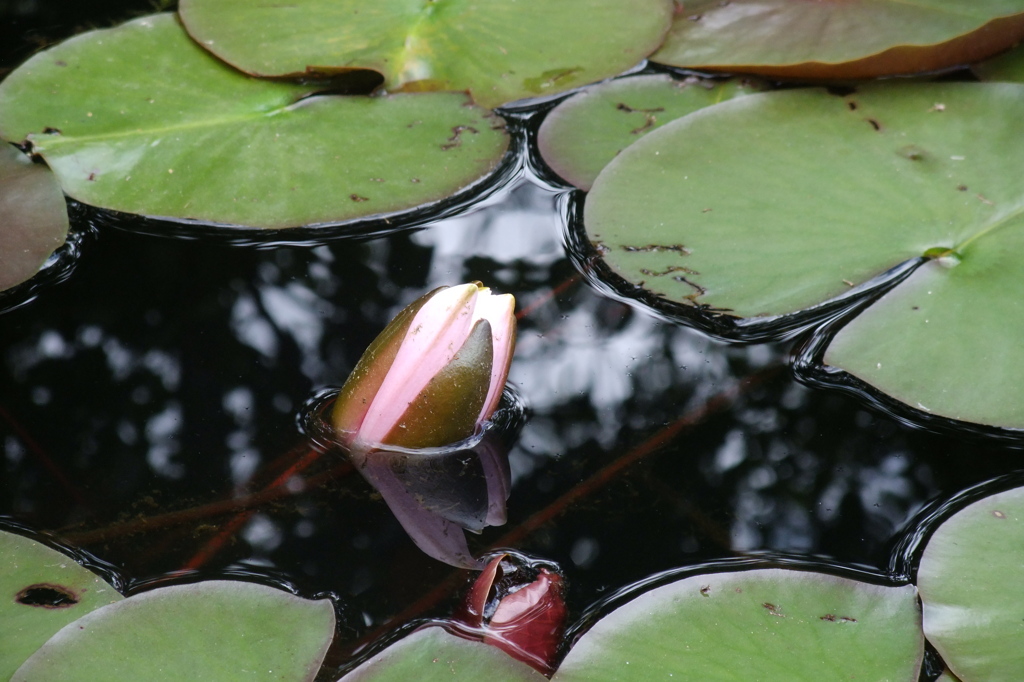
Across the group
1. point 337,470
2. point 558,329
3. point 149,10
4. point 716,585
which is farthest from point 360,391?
point 149,10

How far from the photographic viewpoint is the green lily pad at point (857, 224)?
1.36 m

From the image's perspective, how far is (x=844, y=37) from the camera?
182 centimetres

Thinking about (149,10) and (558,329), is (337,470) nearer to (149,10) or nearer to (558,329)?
(558,329)

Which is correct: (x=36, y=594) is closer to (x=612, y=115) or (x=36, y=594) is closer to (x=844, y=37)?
(x=612, y=115)

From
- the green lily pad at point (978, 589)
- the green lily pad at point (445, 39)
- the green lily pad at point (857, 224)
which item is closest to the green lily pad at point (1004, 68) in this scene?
the green lily pad at point (857, 224)

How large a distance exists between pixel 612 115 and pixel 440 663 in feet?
4.26

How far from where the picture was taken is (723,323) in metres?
1.51

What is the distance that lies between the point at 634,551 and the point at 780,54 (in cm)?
125

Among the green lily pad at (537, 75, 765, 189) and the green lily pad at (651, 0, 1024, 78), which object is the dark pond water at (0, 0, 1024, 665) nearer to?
the green lily pad at (537, 75, 765, 189)

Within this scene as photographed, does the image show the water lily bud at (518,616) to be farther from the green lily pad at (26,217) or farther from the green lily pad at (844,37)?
the green lily pad at (844,37)

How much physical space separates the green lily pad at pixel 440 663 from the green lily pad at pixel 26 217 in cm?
103

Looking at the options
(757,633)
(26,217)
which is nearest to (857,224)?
(757,633)

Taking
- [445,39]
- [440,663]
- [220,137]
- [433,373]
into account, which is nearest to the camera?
[440,663]

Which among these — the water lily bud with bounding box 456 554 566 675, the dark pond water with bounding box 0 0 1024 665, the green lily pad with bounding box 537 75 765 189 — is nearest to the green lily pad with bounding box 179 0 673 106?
the green lily pad with bounding box 537 75 765 189
